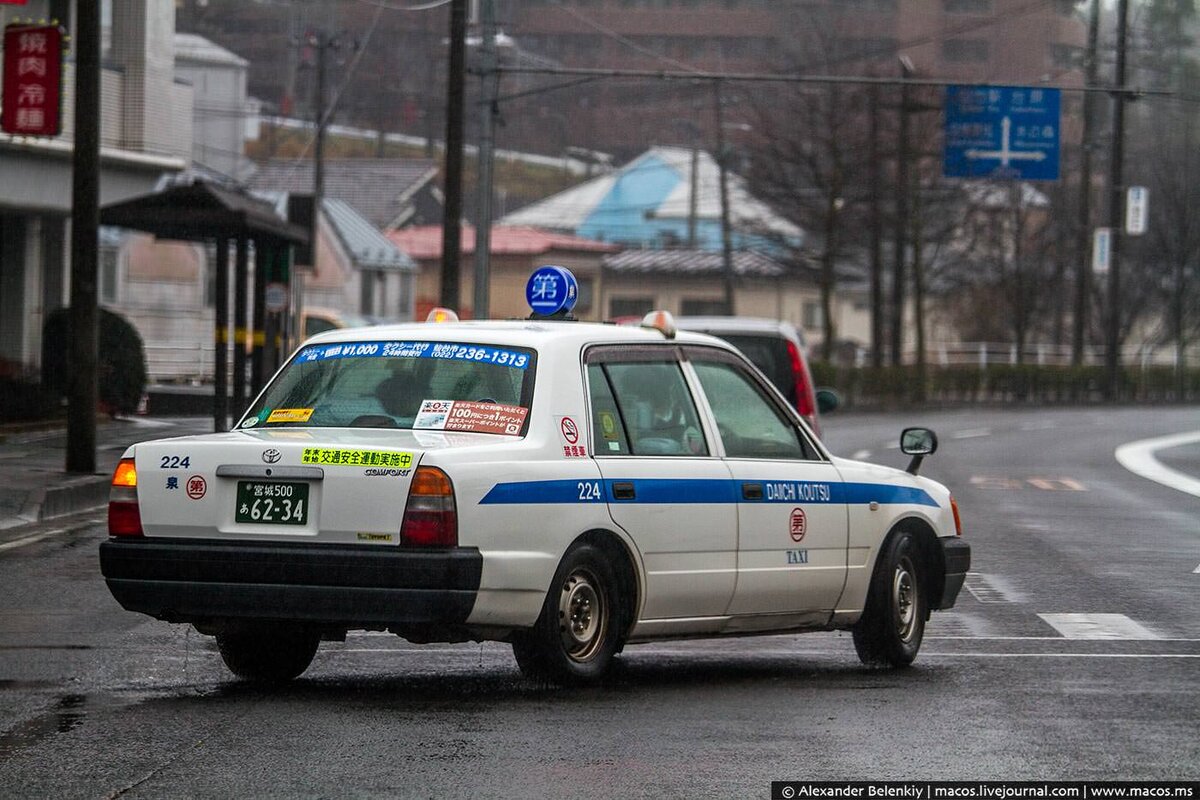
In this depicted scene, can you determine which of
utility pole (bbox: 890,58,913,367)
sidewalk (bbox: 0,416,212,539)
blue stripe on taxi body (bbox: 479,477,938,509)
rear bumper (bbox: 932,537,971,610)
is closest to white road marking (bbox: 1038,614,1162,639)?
rear bumper (bbox: 932,537,971,610)

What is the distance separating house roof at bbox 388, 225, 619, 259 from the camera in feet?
301

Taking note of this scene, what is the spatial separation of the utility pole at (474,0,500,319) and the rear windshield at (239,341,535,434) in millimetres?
24359

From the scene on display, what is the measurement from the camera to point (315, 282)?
7688cm

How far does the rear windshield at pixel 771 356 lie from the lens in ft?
57.5

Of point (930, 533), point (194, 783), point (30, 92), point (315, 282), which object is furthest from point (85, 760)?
point (315, 282)

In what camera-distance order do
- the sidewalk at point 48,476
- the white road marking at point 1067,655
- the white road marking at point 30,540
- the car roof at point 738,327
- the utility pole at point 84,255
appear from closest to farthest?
the white road marking at point 1067,655 → the white road marking at point 30,540 → the sidewalk at point 48,476 → the car roof at point 738,327 → the utility pole at point 84,255

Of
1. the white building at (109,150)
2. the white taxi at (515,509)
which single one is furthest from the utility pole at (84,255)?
the white building at (109,150)

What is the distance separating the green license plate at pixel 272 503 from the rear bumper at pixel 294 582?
11 centimetres

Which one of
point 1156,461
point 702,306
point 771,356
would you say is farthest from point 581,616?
point 702,306

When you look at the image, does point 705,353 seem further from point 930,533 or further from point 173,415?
point 173,415

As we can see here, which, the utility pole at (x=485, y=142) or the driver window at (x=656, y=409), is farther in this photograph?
the utility pole at (x=485, y=142)

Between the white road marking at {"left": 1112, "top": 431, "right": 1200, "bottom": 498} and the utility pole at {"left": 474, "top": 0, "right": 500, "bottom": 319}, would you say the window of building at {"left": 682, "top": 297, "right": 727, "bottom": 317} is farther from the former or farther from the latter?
the utility pole at {"left": 474, "top": 0, "right": 500, "bottom": 319}

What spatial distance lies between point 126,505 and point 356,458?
1093 mm

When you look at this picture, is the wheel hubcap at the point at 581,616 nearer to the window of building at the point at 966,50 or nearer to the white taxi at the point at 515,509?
the white taxi at the point at 515,509
